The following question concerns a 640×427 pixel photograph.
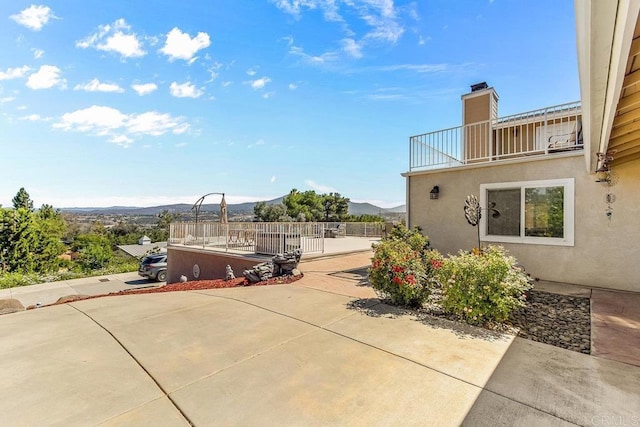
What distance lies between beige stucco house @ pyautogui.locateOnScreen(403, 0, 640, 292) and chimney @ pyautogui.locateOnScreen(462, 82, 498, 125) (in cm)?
168

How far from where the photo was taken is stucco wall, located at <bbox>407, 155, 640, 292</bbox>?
19.4 ft

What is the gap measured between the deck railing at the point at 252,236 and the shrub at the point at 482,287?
21.1ft

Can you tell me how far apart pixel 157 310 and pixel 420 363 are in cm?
439

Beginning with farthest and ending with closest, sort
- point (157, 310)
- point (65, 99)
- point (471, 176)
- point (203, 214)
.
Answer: point (203, 214), point (65, 99), point (471, 176), point (157, 310)

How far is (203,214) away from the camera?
1917cm

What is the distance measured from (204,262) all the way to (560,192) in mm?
12306

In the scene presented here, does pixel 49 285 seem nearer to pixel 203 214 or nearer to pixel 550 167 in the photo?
pixel 203 214

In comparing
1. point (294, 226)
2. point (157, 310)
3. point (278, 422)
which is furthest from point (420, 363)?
point (294, 226)

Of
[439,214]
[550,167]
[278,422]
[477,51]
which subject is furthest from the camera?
[477,51]

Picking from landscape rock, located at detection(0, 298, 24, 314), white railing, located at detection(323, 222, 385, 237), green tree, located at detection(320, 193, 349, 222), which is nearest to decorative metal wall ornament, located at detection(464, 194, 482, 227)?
landscape rock, located at detection(0, 298, 24, 314)

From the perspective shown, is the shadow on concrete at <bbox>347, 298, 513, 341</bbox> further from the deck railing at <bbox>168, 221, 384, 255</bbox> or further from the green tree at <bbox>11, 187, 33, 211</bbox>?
the green tree at <bbox>11, 187, 33, 211</bbox>

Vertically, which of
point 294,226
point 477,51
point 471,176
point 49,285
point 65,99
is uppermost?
point 477,51

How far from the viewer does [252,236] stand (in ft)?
38.8

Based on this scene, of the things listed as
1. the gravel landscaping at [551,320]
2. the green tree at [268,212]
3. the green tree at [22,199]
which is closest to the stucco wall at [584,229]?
the gravel landscaping at [551,320]
